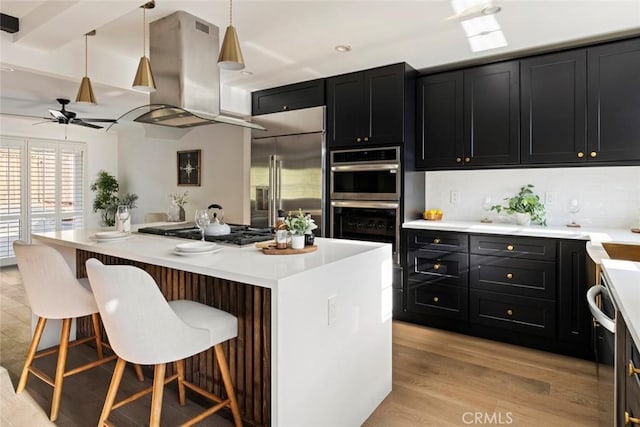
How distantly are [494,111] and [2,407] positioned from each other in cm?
402

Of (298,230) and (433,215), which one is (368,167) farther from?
(298,230)

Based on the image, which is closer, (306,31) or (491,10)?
(491,10)

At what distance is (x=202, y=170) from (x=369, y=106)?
327 cm

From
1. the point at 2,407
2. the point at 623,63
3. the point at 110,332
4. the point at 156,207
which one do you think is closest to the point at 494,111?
the point at 623,63

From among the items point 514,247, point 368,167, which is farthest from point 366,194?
point 514,247

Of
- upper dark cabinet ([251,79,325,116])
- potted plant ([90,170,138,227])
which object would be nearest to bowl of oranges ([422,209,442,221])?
upper dark cabinet ([251,79,325,116])

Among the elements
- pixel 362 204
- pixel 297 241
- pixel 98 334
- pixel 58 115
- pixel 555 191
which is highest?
pixel 58 115

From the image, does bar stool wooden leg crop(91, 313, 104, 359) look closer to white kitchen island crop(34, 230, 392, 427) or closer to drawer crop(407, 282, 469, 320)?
white kitchen island crop(34, 230, 392, 427)

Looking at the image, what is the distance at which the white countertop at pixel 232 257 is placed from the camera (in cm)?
157

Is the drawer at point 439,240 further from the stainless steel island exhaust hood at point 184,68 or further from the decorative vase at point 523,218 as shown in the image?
the stainless steel island exhaust hood at point 184,68

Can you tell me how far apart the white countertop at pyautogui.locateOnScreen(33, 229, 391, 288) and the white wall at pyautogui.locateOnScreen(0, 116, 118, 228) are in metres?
5.01

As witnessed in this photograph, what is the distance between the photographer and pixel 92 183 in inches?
289

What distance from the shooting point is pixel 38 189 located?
6637 millimetres

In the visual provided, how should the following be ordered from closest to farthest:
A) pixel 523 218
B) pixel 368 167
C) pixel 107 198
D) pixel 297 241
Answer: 1. pixel 297 241
2. pixel 523 218
3. pixel 368 167
4. pixel 107 198
